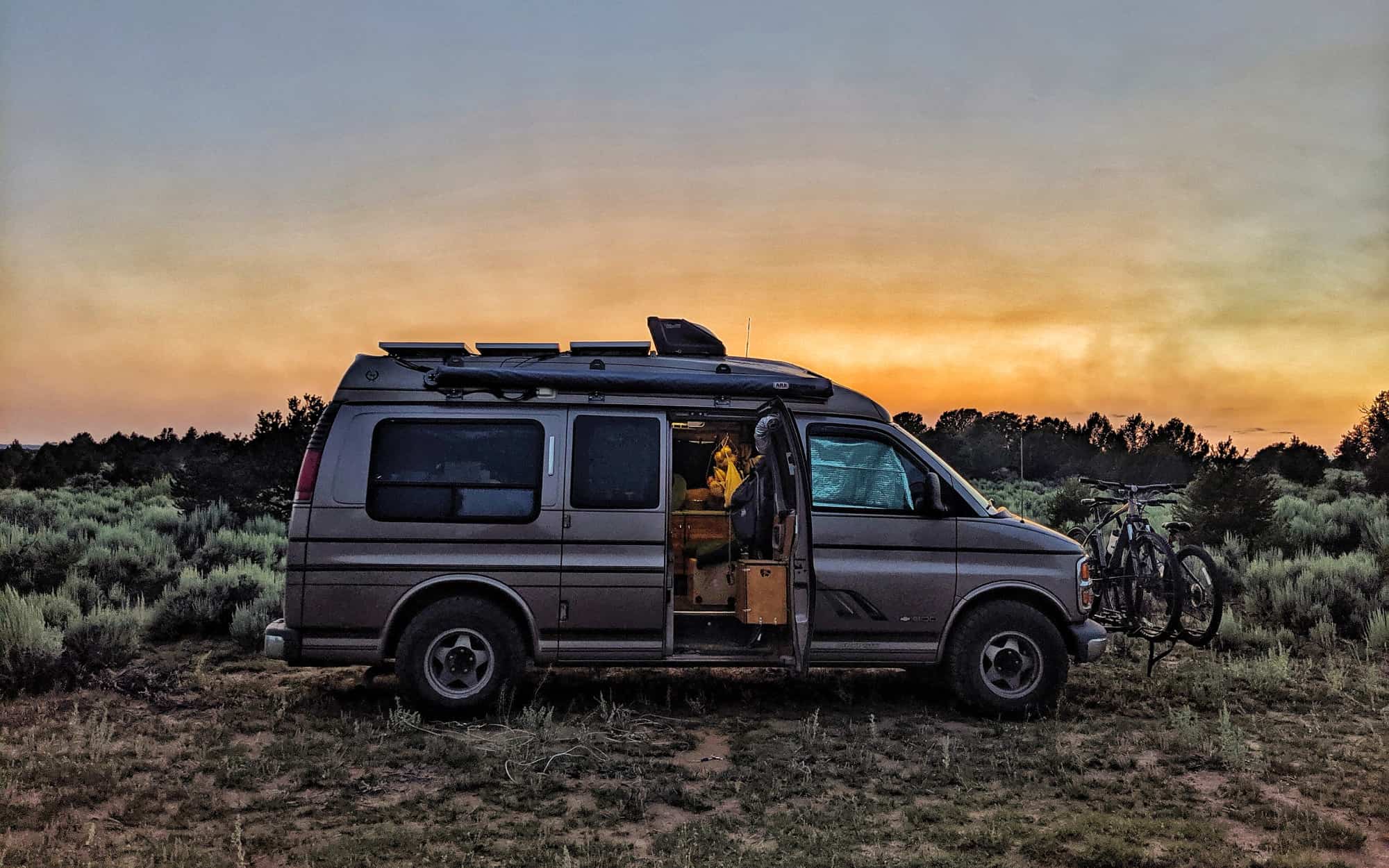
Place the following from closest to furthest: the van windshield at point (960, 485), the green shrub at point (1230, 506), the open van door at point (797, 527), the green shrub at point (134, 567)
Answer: the open van door at point (797, 527), the van windshield at point (960, 485), the green shrub at point (134, 567), the green shrub at point (1230, 506)

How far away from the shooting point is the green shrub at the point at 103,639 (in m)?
9.53

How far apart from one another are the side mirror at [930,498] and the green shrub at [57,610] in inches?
331

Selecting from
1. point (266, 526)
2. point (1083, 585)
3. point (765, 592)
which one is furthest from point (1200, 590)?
point (266, 526)

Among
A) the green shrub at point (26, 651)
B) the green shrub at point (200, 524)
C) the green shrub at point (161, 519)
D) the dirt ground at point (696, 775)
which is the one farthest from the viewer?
the green shrub at point (161, 519)

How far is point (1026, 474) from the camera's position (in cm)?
4653

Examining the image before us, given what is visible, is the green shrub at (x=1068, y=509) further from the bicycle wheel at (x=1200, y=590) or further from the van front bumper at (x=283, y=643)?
the van front bumper at (x=283, y=643)

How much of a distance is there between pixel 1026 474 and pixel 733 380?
41.2 meters

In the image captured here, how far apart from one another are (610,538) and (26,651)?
5.25 metres

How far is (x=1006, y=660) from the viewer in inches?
314

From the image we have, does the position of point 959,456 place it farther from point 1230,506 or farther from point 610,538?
point 610,538

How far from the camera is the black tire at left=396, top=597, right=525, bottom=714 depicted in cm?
756

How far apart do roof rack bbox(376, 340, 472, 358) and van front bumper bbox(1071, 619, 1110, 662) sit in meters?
5.10

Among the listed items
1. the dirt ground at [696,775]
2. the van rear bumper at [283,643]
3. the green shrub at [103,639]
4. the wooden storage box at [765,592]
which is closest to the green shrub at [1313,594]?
the dirt ground at [696,775]

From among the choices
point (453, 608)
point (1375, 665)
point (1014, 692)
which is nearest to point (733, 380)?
point (453, 608)
